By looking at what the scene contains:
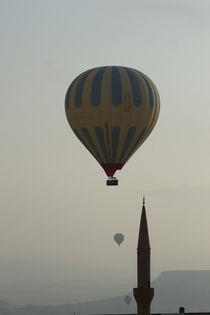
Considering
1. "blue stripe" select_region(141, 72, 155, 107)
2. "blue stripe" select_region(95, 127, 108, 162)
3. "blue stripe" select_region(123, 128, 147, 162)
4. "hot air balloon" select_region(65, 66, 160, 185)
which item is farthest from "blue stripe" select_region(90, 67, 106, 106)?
"blue stripe" select_region(123, 128, 147, 162)

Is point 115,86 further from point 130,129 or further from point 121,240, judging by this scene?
point 121,240

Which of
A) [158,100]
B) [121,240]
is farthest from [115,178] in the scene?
[121,240]

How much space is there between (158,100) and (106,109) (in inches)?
281

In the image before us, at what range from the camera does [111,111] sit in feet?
366

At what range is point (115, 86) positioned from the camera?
366 ft

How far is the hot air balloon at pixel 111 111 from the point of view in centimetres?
11150

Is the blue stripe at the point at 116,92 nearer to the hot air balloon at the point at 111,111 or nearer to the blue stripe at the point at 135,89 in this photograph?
the hot air balloon at the point at 111,111

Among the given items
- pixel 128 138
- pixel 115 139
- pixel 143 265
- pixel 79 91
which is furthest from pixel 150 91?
pixel 143 265

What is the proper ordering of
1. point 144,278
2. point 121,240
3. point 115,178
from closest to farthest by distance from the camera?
point 115,178 → point 144,278 → point 121,240

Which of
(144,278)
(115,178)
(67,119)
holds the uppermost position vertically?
(67,119)

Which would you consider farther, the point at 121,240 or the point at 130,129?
the point at 121,240

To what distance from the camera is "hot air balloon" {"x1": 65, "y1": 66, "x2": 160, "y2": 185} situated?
111500 millimetres

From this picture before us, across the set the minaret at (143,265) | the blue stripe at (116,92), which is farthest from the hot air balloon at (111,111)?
the minaret at (143,265)

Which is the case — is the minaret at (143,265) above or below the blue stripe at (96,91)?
below
